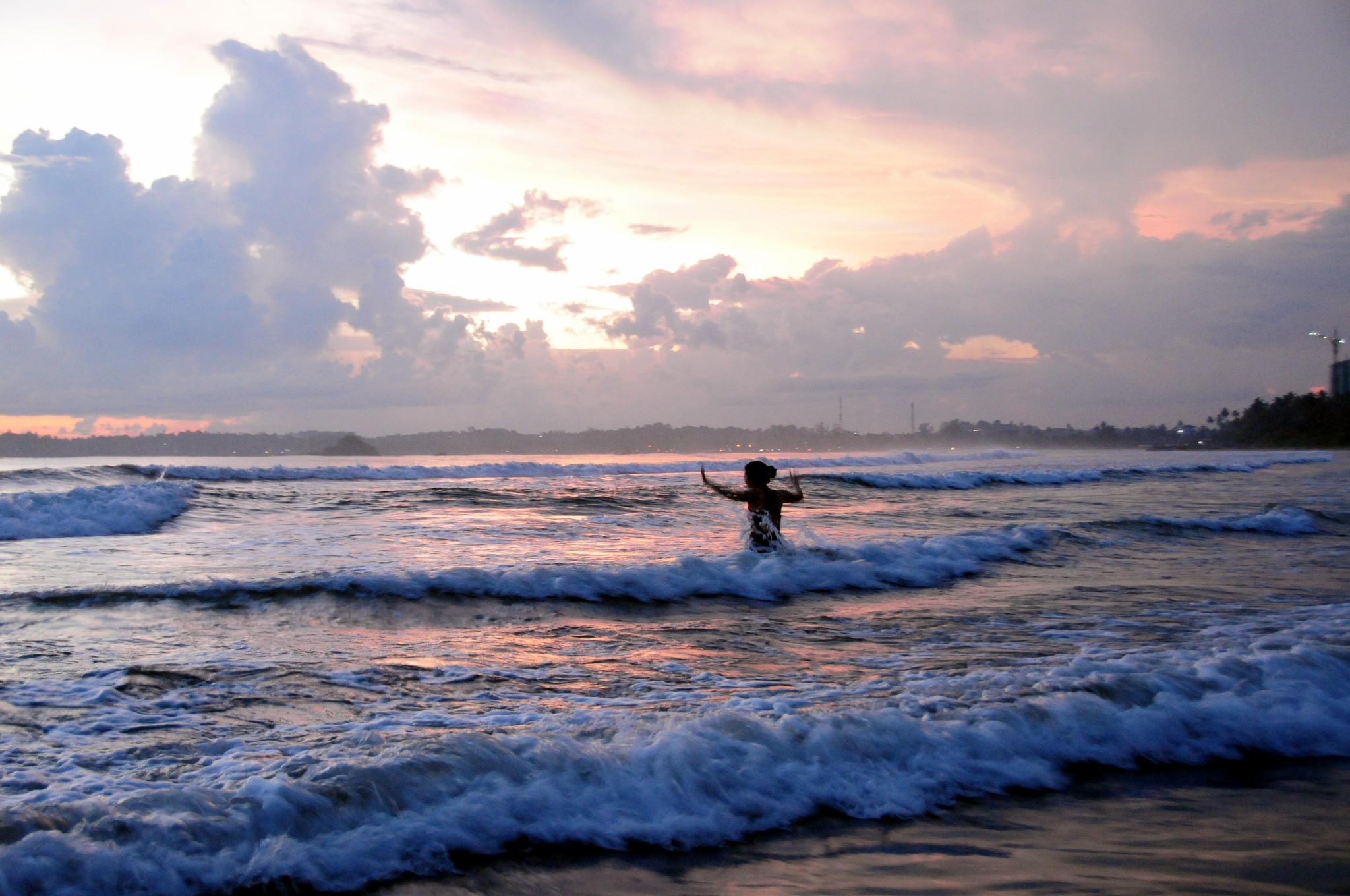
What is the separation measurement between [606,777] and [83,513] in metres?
16.3

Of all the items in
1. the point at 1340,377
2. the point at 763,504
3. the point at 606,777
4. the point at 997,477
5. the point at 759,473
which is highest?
the point at 1340,377

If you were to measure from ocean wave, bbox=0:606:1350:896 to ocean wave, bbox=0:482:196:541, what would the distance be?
13628 mm

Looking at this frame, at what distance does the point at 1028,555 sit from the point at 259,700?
34.4 feet

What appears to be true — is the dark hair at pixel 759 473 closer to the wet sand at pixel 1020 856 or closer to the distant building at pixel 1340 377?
the wet sand at pixel 1020 856

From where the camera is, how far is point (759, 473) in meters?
10.6

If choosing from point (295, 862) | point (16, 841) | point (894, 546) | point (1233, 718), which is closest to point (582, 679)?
point (295, 862)

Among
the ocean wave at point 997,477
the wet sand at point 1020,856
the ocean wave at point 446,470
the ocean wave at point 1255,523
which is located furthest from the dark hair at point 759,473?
the ocean wave at point 997,477

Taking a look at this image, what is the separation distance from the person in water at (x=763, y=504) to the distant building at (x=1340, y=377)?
117 metres

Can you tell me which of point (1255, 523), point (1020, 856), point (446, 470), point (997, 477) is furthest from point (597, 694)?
point (446, 470)

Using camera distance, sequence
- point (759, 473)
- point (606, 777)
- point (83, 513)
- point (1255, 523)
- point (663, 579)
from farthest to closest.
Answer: point (83, 513)
point (1255, 523)
point (759, 473)
point (663, 579)
point (606, 777)

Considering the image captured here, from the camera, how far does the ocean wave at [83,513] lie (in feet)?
48.0

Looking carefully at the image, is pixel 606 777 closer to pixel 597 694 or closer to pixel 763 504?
pixel 597 694

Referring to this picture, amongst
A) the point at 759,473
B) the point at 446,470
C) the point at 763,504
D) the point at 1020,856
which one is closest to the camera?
the point at 1020,856

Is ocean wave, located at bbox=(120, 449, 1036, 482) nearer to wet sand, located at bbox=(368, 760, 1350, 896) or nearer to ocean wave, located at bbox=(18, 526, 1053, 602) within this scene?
ocean wave, located at bbox=(18, 526, 1053, 602)
